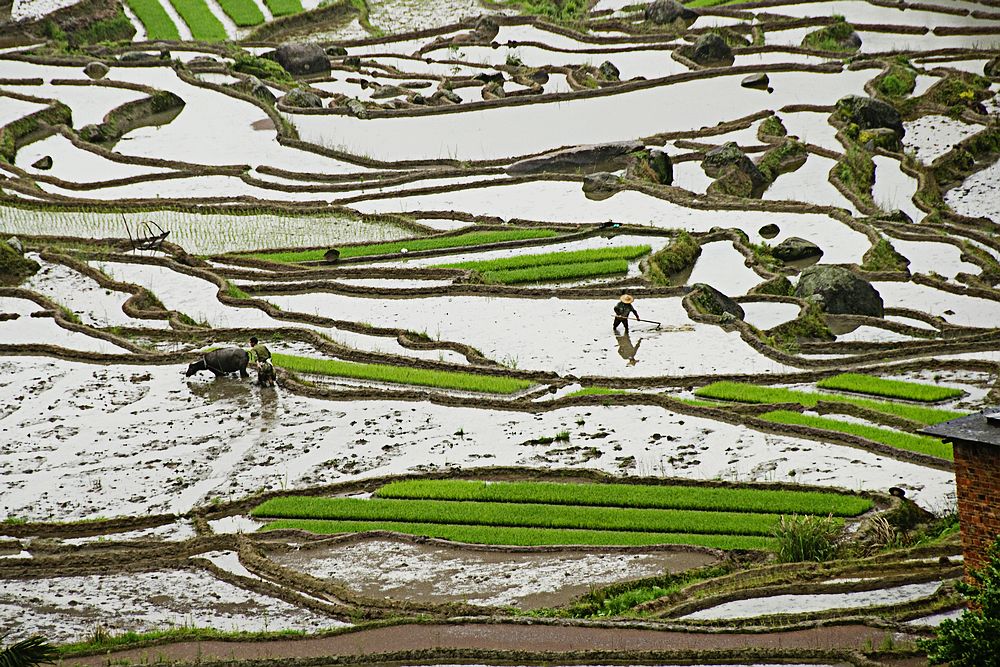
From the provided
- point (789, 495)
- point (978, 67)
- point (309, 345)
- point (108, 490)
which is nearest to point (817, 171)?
point (978, 67)

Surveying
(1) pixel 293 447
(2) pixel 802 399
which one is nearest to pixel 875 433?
(2) pixel 802 399

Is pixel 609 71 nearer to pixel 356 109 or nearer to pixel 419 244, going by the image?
pixel 356 109

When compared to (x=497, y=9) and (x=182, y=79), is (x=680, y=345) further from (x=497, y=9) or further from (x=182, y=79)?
(x=497, y=9)

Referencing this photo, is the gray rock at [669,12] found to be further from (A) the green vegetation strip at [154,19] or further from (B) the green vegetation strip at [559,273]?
(B) the green vegetation strip at [559,273]

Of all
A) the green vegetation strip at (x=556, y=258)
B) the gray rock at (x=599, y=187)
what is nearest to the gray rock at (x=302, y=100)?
the gray rock at (x=599, y=187)

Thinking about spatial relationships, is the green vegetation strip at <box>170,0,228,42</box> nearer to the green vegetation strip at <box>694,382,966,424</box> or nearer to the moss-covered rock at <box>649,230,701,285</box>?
the moss-covered rock at <box>649,230,701,285</box>

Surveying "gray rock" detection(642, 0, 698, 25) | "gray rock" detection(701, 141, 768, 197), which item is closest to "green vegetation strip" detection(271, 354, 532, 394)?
"gray rock" detection(701, 141, 768, 197)
